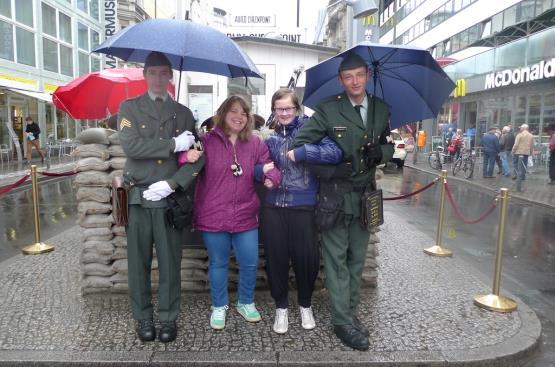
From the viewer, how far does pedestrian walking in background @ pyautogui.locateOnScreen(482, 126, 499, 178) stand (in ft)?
54.1

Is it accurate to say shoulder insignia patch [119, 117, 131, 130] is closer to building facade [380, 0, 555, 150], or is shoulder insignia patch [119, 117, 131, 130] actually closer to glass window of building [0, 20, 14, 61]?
building facade [380, 0, 555, 150]

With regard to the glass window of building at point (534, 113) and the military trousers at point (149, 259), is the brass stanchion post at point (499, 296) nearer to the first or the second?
the military trousers at point (149, 259)

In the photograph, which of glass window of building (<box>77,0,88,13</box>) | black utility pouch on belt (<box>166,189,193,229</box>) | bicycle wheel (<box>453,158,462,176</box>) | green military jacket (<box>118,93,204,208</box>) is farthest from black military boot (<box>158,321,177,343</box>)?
glass window of building (<box>77,0,88,13</box>)

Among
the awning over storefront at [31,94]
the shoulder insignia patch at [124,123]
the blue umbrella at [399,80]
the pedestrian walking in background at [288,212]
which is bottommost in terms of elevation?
the pedestrian walking in background at [288,212]

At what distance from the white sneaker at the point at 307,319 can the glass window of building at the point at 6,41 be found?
762 inches

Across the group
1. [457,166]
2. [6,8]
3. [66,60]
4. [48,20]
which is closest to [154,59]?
[457,166]

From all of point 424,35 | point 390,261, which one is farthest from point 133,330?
point 424,35

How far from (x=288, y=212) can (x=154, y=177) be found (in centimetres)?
104

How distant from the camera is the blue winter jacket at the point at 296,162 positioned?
3.46 meters

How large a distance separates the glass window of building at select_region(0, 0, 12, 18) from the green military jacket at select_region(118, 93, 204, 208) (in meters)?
19.0

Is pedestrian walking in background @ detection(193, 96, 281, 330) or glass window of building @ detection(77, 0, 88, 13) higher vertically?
glass window of building @ detection(77, 0, 88, 13)

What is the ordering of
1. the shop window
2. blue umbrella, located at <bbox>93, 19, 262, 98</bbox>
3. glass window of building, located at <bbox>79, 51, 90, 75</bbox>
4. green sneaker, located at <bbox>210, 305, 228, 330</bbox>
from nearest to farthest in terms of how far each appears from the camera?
blue umbrella, located at <bbox>93, 19, 262, 98</bbox>, green sneaker, located at <bbox>210, 305, 228, 330</bbox>, the shop window, glass window of building, located at <bbox>79, 51, 90, 75</bbox>

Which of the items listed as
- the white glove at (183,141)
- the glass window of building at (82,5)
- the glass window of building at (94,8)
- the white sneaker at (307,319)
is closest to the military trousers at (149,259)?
the white glove at (183,141)

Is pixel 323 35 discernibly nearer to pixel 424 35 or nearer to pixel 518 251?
pixel 424 35
